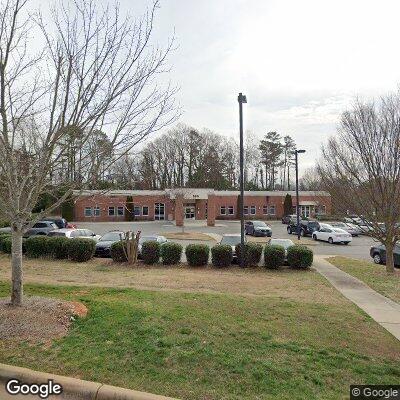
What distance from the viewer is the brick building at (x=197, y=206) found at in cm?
4512

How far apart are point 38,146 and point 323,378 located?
6.32 m

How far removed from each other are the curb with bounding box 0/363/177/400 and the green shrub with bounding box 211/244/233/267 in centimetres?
1001

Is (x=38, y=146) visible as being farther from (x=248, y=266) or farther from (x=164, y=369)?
(x=248, y=266)

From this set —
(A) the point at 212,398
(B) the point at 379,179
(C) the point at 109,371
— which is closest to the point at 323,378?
(A) the point at 212,398

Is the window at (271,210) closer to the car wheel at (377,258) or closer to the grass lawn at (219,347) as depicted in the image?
the car wheel at (377,258)

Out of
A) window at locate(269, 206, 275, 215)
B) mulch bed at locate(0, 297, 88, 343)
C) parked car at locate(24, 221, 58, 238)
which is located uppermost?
window at locate(269, 206, 275, 215)

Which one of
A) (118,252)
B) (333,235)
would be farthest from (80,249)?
(333,235)

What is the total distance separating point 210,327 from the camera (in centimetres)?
583

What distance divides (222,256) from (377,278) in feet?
18.0

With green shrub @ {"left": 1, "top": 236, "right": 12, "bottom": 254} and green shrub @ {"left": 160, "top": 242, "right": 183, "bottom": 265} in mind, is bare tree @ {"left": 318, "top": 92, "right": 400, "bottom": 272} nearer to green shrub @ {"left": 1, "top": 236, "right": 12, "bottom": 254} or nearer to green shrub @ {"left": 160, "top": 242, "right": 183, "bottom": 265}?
green shrub @ {"left": 160, "top": 242, "right": 183, "bottom": 265}

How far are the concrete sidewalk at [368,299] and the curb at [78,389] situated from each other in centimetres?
457

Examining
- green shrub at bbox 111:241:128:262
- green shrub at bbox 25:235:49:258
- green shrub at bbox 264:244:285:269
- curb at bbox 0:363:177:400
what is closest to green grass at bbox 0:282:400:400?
curb at bbox 0:363:177:400

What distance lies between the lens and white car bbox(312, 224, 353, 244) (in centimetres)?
2866

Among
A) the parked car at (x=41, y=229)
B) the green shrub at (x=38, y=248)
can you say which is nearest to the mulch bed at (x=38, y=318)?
the green shrub at (x=38, y=248)
